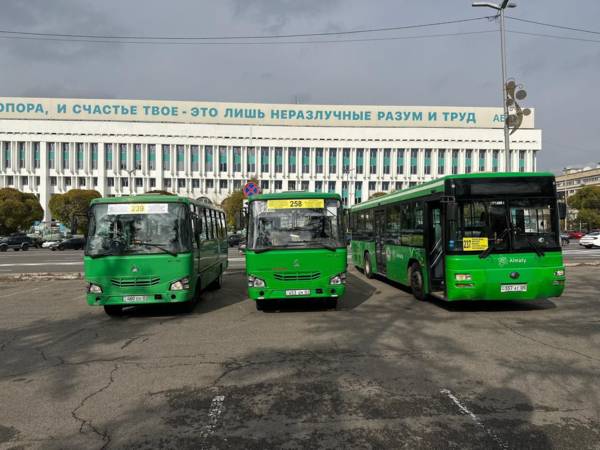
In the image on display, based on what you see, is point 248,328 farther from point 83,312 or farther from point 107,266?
point 83,312

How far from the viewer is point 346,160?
84.6 metres

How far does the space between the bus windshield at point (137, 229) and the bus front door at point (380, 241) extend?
6.29m

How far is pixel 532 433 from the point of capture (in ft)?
12.3

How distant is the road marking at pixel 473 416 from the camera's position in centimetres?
362

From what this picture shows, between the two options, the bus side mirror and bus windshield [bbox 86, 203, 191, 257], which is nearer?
the bus side mirror

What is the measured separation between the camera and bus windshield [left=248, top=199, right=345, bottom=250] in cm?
926

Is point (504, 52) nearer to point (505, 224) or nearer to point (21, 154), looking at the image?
point (505, 224)

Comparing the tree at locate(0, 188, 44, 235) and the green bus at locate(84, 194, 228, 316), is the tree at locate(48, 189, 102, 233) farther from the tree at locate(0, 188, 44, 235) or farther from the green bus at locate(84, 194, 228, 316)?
the green bus at locate(84, 194, 228, 316)

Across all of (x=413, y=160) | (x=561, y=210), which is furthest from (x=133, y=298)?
(x=413, y=160)

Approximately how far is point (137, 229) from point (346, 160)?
253 feet

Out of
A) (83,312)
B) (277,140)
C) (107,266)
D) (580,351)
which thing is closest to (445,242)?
(580,351)

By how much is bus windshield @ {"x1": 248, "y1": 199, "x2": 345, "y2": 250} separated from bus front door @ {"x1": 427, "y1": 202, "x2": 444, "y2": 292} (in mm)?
2102

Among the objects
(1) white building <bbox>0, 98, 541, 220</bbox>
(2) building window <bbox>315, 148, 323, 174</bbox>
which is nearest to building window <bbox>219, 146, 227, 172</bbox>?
(1) white building <bbox>0, 98, 541, 220</bbox>

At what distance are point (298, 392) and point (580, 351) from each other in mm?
4225
